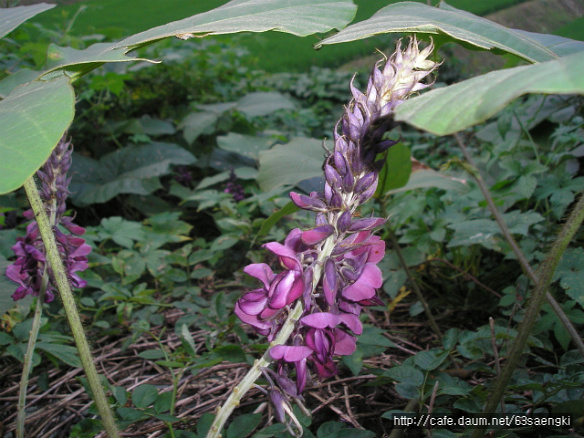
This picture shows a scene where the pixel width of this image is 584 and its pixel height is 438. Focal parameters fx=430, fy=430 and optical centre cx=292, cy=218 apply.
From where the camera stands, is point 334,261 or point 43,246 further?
point 43,246

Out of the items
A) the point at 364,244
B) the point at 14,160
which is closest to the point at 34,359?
the point at 14,160

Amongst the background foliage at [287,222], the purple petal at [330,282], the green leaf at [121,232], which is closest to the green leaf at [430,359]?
the background foliage at [287,222]

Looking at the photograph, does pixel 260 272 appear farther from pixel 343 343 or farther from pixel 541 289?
pixel 541 289

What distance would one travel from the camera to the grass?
3430 mm

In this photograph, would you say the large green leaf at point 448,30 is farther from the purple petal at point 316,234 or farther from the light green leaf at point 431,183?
the light green leaf at point 431,183

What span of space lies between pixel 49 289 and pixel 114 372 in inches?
21.8

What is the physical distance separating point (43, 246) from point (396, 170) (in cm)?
98

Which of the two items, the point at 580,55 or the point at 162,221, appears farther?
the point at 162,221

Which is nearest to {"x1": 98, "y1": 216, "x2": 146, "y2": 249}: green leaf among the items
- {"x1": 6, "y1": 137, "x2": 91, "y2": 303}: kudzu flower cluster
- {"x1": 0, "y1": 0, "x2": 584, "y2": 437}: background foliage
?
{"x1": 0, "y1": 0, "x2": 584, "y2": 437}: background foliage

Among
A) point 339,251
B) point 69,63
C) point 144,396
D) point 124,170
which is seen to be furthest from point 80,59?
point 124,170

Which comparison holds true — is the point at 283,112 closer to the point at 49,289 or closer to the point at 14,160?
the point at 49,289

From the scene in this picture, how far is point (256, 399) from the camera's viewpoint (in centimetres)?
113

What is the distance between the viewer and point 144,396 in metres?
0.88

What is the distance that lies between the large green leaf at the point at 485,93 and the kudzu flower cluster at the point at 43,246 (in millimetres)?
795
